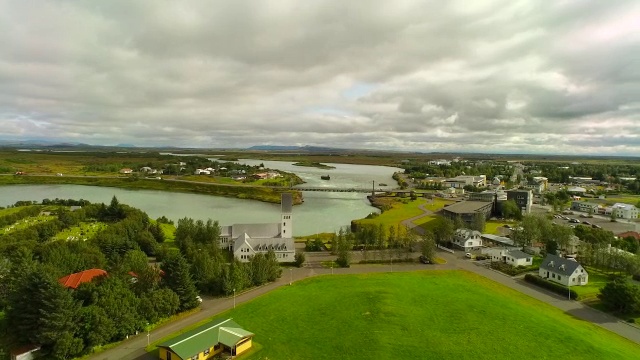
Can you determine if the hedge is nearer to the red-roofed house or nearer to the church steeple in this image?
the church steeple

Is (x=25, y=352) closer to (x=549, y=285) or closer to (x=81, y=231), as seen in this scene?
(x=81, y=231)

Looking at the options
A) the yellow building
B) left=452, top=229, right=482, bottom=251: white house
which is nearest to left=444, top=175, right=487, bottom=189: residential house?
left=452, top=229, right=482, bottom=251: white house

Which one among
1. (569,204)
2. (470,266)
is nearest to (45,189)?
(470,266)

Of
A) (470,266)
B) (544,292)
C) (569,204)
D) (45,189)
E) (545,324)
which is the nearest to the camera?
(545,324)

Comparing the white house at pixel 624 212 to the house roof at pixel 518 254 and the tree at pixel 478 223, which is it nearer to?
the tree at pixel 478 223

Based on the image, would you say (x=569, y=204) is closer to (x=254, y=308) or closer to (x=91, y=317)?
(x=254, y=308)

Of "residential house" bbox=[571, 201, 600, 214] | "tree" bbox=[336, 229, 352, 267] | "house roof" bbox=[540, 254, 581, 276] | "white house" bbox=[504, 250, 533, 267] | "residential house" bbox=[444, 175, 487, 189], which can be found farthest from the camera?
"residential house" bbox=[444, 175, 487, 189]
